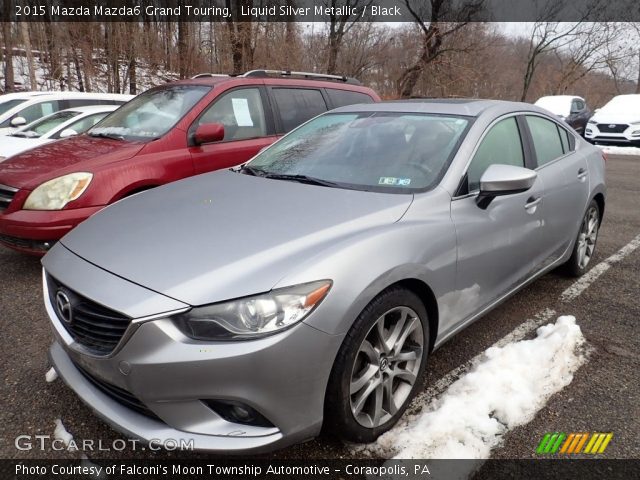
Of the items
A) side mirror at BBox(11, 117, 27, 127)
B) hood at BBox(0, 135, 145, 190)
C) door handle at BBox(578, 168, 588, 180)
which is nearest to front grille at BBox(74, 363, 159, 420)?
hood at BBox(0, 135, 145, 190)

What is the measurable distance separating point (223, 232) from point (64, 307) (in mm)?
721

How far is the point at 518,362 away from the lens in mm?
2676

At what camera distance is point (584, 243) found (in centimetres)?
409

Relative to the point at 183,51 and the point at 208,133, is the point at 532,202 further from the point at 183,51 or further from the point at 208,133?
the point at 183,51

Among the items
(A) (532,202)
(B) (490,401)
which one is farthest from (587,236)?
(B) (490,401)

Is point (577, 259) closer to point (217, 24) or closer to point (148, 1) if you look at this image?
point (217, 24)

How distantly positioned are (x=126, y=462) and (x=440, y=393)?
1551 millimetres

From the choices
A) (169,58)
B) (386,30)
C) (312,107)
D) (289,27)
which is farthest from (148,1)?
(312,107)

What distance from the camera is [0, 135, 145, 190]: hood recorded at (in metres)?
3.78

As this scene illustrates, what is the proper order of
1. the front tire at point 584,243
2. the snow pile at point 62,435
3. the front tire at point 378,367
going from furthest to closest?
the front tire at point 584,243
the snow pile at point 62,435
the front tire at point 378,367

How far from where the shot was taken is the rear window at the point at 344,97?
5727mm

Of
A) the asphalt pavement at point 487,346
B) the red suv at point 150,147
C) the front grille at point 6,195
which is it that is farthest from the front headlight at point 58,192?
the asphalt pavement at point 487,346

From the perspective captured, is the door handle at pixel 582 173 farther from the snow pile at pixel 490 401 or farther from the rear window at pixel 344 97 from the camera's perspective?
the rear window at pixel 344 97

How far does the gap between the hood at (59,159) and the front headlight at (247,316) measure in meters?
2.71
